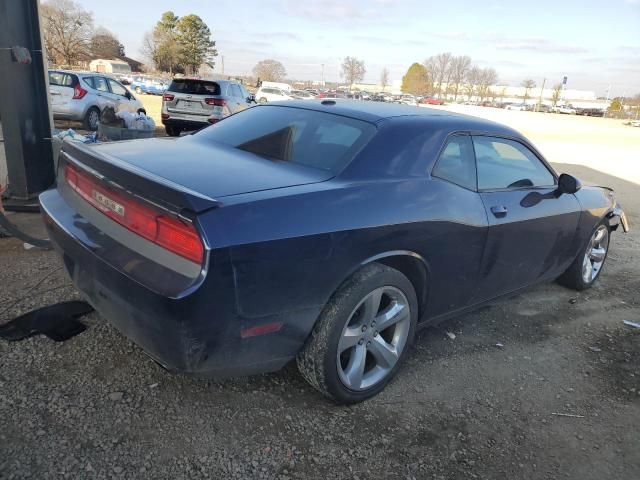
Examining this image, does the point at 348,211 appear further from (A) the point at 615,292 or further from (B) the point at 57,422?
(A) the point at 615,292

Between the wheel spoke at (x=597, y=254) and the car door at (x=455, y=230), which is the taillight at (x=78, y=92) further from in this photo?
the wheel spoke at (x=597, y=254)

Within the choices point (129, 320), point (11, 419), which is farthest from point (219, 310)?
point (11, 419)

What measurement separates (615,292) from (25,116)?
6320mm

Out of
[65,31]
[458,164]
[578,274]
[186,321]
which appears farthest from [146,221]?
[65,31]

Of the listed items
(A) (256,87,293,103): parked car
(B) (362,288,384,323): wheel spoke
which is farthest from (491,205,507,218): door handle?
(A) (256,87,293,103): parked car

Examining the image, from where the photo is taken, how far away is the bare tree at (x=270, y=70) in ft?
312

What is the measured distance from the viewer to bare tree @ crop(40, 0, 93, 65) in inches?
2245

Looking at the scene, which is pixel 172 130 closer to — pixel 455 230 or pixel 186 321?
pixel 455 230

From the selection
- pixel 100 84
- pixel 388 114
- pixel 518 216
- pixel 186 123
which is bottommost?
pixel 186 123

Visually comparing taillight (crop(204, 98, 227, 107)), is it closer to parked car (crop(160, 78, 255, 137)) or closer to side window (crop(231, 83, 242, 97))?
parked car (crop(160, 78, 255, 137))

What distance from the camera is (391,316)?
2.92 meters

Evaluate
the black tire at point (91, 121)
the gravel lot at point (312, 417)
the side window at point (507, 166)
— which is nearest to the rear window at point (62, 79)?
the black tire at point (91, 121)

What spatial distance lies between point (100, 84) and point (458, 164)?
1265 cm

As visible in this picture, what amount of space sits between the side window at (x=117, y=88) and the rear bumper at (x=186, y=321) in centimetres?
1260
